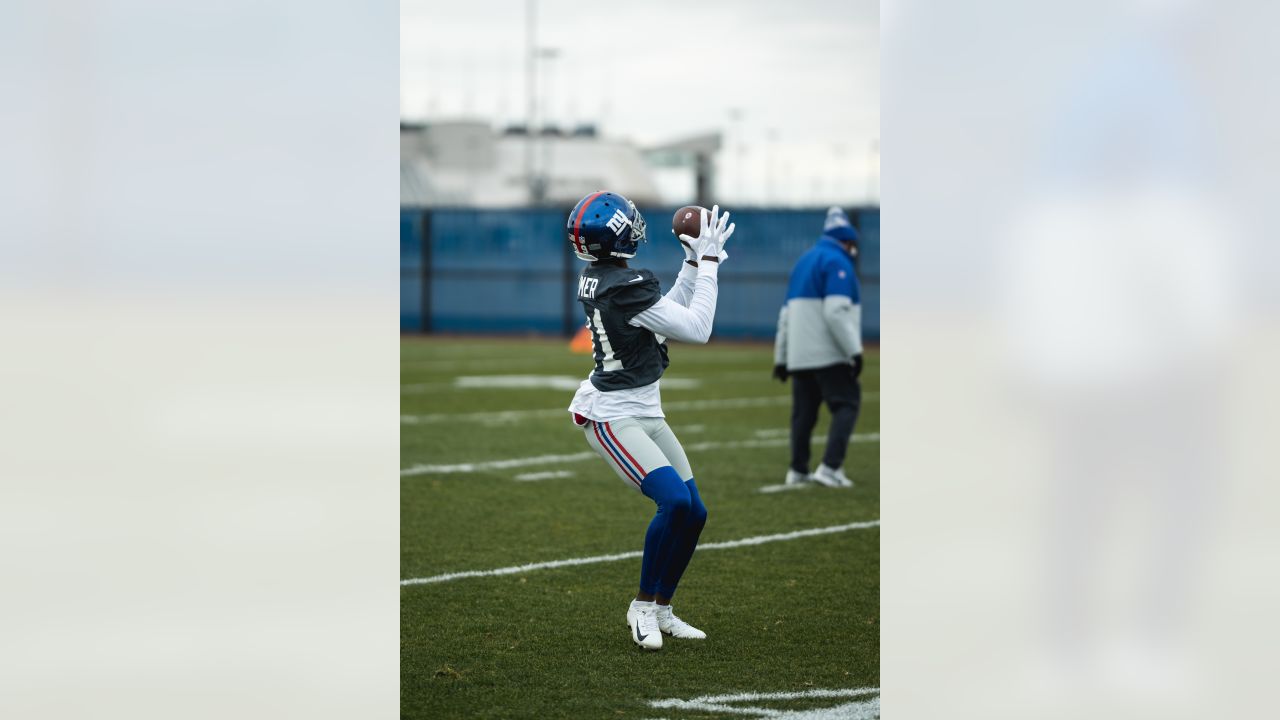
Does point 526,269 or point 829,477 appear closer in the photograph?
point 829,477

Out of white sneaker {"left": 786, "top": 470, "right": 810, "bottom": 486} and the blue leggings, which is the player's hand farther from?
white sneaker {"left": 786, "top": 470, "right": 810, "bottom": 486}

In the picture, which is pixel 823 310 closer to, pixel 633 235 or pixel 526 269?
pixel 633 235

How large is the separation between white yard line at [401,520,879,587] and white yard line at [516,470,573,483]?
2706 mm

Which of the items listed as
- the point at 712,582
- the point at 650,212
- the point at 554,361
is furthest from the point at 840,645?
the point at 650,212

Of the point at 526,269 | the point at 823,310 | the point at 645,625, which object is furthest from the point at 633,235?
the point at 526,269

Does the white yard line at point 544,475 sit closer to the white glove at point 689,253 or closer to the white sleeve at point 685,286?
the white sleeve at point 685,286

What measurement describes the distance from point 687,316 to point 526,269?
2353 cm

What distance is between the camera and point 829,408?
1055 cm

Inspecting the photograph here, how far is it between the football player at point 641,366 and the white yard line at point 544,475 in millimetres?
4730

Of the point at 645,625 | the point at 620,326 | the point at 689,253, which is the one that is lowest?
the point at 645,625

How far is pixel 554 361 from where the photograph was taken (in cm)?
2216

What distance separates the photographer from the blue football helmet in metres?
5.84
